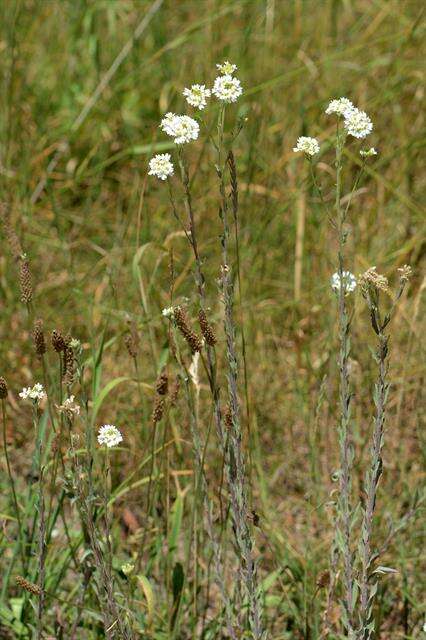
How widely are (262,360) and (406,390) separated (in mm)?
478

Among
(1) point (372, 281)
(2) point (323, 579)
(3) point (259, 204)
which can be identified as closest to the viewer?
(1) point (372, 281)

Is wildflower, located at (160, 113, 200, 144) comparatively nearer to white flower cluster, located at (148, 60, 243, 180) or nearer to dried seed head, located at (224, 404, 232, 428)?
white flower cluster, located at (148, 60, 243, 180)

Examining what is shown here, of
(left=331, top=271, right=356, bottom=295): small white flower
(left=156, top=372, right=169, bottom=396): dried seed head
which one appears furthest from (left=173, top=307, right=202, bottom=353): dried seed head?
(left=331, top=271, right=356, bottom=295): small white flower

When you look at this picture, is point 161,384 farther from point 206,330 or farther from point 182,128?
point 182,128

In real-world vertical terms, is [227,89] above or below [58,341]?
above

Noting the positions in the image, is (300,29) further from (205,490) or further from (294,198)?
(205,490)

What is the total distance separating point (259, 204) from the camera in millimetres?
3627

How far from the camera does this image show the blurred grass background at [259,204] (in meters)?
2.84

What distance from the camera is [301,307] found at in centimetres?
334

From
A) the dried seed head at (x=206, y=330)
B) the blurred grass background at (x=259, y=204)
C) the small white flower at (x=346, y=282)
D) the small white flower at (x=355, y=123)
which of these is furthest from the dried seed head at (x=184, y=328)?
the blurred grass background at (x=259, y=204)

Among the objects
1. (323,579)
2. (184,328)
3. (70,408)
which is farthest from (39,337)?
(323,579)

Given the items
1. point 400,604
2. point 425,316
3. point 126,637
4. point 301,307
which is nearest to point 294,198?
point 301,307

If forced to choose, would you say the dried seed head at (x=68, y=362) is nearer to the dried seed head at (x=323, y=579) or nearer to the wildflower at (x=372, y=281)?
the wildflower at (x=372, y=281)

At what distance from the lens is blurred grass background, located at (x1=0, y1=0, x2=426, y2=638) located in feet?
9.30
